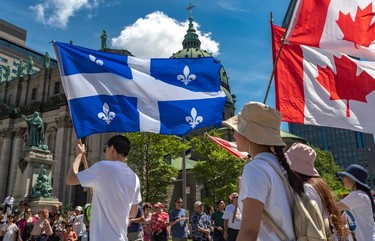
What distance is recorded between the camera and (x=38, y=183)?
23.0 metres

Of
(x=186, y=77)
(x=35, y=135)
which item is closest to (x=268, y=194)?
(x=186, y=77)

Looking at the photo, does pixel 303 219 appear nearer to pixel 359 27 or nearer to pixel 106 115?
pixel 106 115

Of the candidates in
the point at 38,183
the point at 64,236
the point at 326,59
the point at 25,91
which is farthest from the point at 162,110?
the point at 25,91

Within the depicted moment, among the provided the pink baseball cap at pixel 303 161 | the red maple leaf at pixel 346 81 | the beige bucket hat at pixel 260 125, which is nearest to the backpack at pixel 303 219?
the beige bucket hat at pixel 260 125

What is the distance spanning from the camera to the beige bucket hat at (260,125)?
109 inches

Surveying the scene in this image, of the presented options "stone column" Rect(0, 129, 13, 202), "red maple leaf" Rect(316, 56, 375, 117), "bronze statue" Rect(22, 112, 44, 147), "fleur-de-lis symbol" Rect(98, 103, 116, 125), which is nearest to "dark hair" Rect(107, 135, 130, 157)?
"fleur-de-lis symbol" Rect(98, 103, 116, 125)

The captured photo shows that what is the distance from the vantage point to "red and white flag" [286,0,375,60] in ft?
22.1

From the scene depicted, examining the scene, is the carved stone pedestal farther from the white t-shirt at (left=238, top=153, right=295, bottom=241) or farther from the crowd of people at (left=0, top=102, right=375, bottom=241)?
the white t-shirt at (left=238, top=153, right=295, bottom=241)

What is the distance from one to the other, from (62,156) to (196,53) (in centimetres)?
5059

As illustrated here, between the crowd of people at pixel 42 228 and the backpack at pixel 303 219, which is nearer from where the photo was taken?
the backpack at pixel 303 219

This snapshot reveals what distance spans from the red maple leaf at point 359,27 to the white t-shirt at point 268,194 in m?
5.14

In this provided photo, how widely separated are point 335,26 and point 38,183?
68.5 ft

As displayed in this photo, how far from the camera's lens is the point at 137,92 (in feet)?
23.8

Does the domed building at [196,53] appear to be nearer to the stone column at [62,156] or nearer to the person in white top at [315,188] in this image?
the stone column at [62,156]
